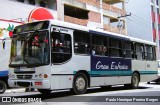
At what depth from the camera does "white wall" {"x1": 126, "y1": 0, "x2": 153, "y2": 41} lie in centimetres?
5281

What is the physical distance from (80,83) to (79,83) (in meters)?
0.08

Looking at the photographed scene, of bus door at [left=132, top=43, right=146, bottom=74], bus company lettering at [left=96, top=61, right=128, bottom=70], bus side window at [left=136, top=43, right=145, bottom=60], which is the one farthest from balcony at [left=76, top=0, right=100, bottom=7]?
bus company lettering at [left=96, top=61, right=128, bottom=70]

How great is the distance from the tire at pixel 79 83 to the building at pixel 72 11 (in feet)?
38.7

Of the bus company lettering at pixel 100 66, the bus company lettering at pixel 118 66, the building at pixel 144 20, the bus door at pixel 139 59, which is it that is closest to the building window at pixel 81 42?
the bus company lettering at pixel 100 66

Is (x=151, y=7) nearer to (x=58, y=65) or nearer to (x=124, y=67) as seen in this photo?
(x=124, y=67)

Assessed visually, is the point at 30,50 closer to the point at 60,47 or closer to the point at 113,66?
the point at 60,47

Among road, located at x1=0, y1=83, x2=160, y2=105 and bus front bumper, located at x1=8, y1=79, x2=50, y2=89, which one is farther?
bus front bumper, located at x1=8, y1=79, x2=50, y2=89

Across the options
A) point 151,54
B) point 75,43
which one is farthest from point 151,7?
point 75,43

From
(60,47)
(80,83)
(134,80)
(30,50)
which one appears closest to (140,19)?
(134,80)

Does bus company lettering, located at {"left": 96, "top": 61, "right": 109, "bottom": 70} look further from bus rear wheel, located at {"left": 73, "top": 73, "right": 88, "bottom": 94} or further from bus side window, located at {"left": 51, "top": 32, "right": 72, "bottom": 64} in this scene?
bus side window, located at {"left": 51, "top": 32, "right": 72, "bottom": 64}

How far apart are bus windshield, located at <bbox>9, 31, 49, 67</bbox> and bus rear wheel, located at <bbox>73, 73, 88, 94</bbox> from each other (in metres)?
1.97

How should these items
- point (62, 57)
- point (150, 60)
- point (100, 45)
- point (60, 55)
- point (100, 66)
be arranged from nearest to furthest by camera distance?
point (60, 55), point (62, 57), point (100, 66), point (100, 45), point (150, 60)

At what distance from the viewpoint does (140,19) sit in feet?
176

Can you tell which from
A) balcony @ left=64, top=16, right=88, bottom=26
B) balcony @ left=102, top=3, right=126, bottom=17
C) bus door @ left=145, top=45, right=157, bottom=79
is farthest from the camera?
balcony @ left=102, top=3, right=126, bottom=17
